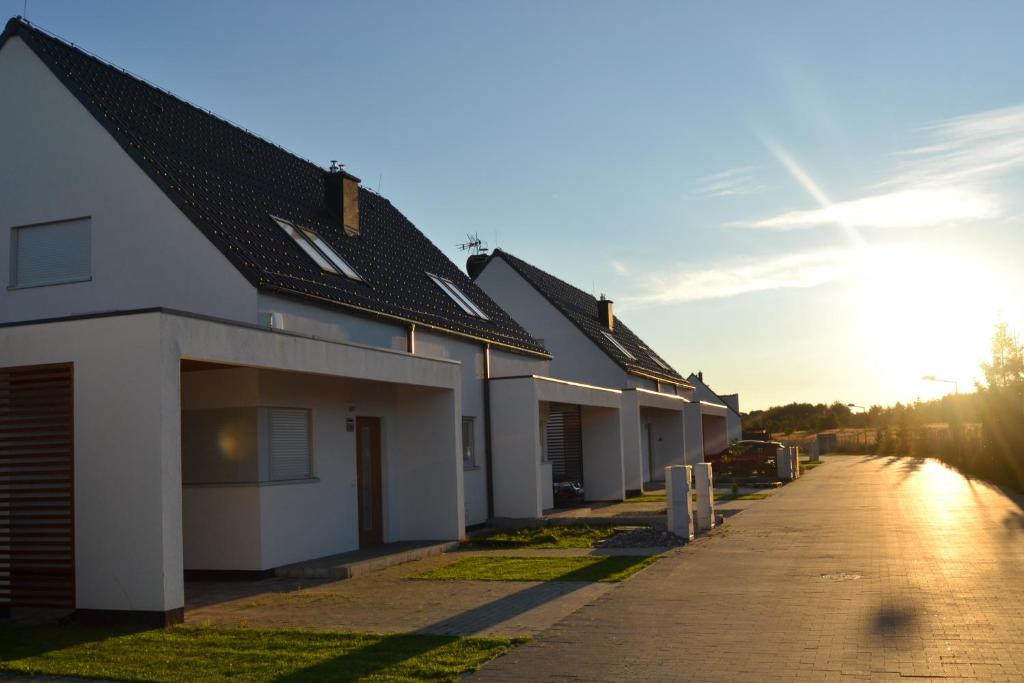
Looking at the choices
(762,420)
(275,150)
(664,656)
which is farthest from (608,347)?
(762,420)

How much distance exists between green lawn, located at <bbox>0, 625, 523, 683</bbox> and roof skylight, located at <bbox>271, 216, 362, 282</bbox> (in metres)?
8.04

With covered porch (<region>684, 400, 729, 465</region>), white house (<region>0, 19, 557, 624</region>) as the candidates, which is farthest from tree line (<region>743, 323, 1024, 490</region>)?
white house (<region>0, 19, 557, 624</region>)

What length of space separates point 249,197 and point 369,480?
5.17 m

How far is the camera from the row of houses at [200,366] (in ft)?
33.3

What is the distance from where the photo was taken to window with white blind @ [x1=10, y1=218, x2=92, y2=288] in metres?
15.2

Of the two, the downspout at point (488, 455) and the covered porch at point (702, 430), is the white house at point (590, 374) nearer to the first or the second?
the covered porch at point (702, 430)

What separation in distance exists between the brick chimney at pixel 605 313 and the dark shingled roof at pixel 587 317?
0.63ft

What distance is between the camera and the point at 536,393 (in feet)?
68.3

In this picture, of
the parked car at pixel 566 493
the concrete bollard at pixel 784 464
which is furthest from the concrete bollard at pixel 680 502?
the concrete bollard at pixel 784 464

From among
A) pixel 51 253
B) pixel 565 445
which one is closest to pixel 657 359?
pixel 565 445

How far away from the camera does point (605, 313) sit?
38312mm

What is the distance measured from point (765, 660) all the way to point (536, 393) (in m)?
13.1

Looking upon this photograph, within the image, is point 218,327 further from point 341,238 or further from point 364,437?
point 341,238

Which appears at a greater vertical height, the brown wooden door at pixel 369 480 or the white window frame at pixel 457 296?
the white window frame at pixel 457 296
